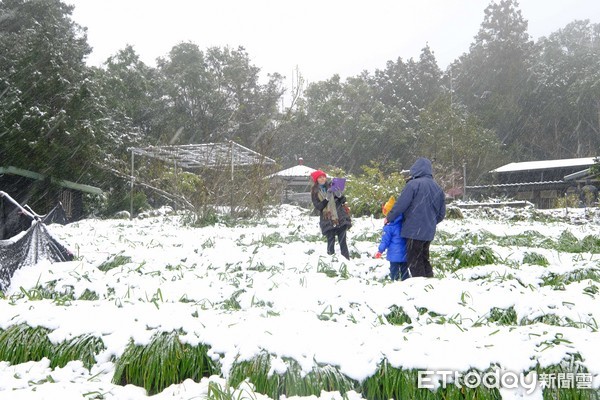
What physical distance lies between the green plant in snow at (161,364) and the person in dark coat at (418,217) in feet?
8.17

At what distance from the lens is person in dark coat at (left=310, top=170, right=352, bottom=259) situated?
678 cm

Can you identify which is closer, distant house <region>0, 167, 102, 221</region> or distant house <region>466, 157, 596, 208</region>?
distant house <region>0, 167, 102, 221</region>

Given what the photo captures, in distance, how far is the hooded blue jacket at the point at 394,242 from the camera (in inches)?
191

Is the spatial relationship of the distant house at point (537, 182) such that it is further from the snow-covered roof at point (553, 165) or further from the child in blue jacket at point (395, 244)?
the child in blue jacket at point (395, 244)

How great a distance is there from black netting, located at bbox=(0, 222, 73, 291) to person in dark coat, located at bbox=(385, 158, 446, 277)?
368 cm

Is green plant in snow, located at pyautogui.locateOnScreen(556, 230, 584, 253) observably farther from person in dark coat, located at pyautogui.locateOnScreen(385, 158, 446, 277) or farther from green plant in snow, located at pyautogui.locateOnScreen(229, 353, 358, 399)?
green plant in snow, located at pyautogui.locateOnScreen(229, 353, 358, 399)

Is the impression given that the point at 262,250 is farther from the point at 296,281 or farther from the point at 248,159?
the point at 248,159

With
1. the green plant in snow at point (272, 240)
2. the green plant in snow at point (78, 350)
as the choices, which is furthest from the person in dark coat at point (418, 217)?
the green plant in snow at point (272, 240)

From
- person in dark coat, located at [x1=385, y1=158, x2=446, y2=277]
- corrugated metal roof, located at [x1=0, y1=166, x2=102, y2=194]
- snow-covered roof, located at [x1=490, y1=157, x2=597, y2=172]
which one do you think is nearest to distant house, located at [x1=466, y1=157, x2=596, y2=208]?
snow-covered roof, located at [x1=490, y1=157, x2=597, y2=172]

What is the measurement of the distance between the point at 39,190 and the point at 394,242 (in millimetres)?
18295

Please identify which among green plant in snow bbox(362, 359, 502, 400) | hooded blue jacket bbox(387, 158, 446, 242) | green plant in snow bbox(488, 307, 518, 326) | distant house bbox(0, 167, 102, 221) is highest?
distant house bbox(0, 167, 102, 221)

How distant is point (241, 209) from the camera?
46.6ft

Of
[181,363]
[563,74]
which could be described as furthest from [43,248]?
[563,74]

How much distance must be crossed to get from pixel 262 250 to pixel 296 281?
2383mm
